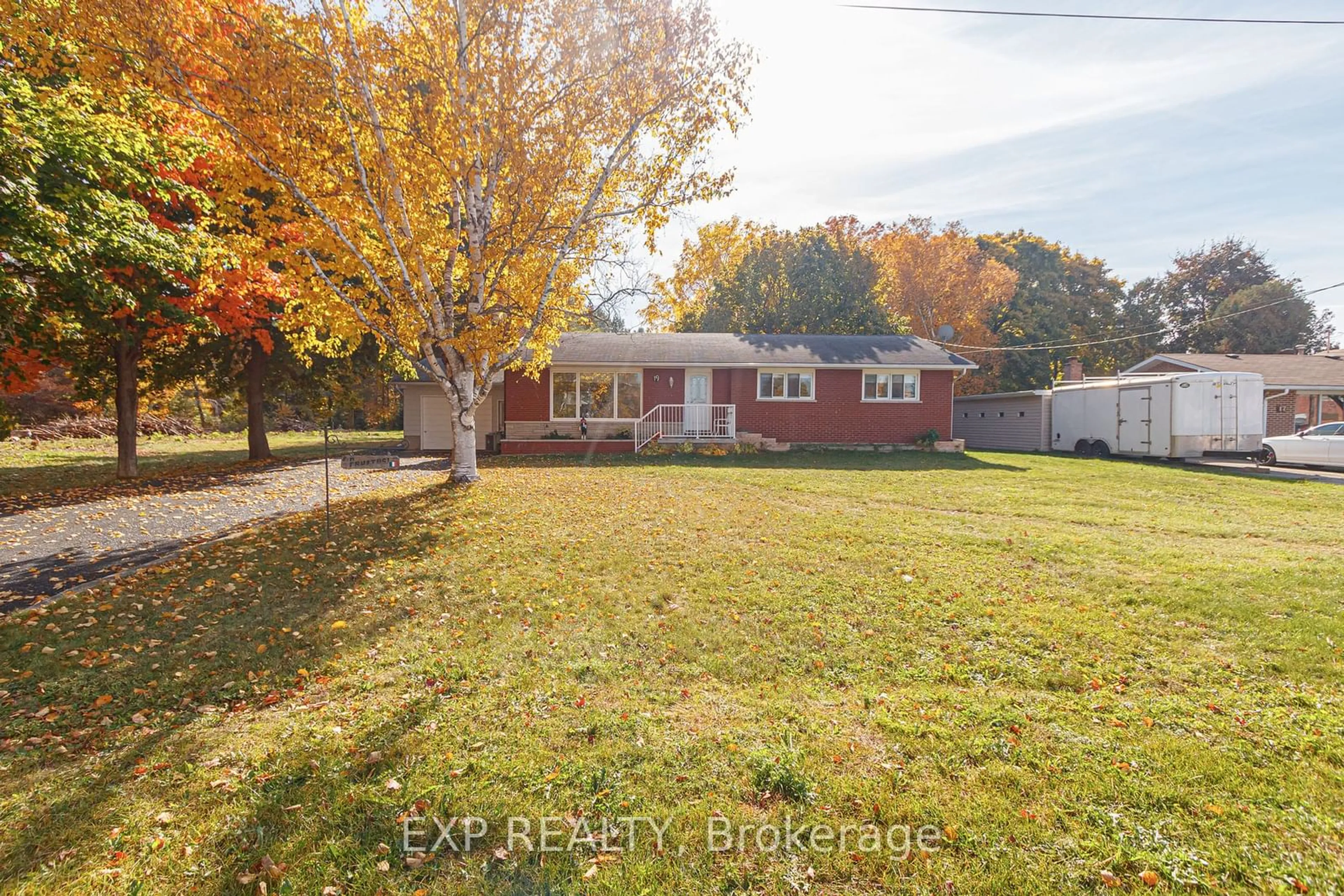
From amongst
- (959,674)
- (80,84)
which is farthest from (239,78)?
(959,674)

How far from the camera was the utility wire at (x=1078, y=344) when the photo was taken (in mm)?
35750

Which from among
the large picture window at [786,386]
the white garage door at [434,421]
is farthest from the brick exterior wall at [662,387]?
the white garage door at [434,421]

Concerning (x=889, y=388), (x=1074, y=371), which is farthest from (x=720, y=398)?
(x=1074, y=371)

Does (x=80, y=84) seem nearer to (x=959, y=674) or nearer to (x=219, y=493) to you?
(x=219, y=493)

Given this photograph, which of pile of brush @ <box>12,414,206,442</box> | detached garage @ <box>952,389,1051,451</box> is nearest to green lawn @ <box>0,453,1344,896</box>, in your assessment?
detached garage @ <box>952,389,1051,451</box>

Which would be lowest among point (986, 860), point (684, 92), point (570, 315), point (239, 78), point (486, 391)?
point (986, 860)

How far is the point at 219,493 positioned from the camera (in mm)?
11500

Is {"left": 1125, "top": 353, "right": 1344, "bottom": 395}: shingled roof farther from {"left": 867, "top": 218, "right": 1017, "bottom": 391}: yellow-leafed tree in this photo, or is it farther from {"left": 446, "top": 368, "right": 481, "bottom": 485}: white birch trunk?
{"left": 446, "top": 368, "right": 481, "bottom": 485}: white birch trunk

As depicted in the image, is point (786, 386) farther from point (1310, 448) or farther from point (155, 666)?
point (155, 666)

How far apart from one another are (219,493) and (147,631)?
7.73 m

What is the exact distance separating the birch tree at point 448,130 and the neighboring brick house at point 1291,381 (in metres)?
25.5

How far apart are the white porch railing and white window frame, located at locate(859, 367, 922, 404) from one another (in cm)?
480

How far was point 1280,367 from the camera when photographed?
26266mm

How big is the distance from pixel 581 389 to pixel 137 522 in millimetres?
13892
